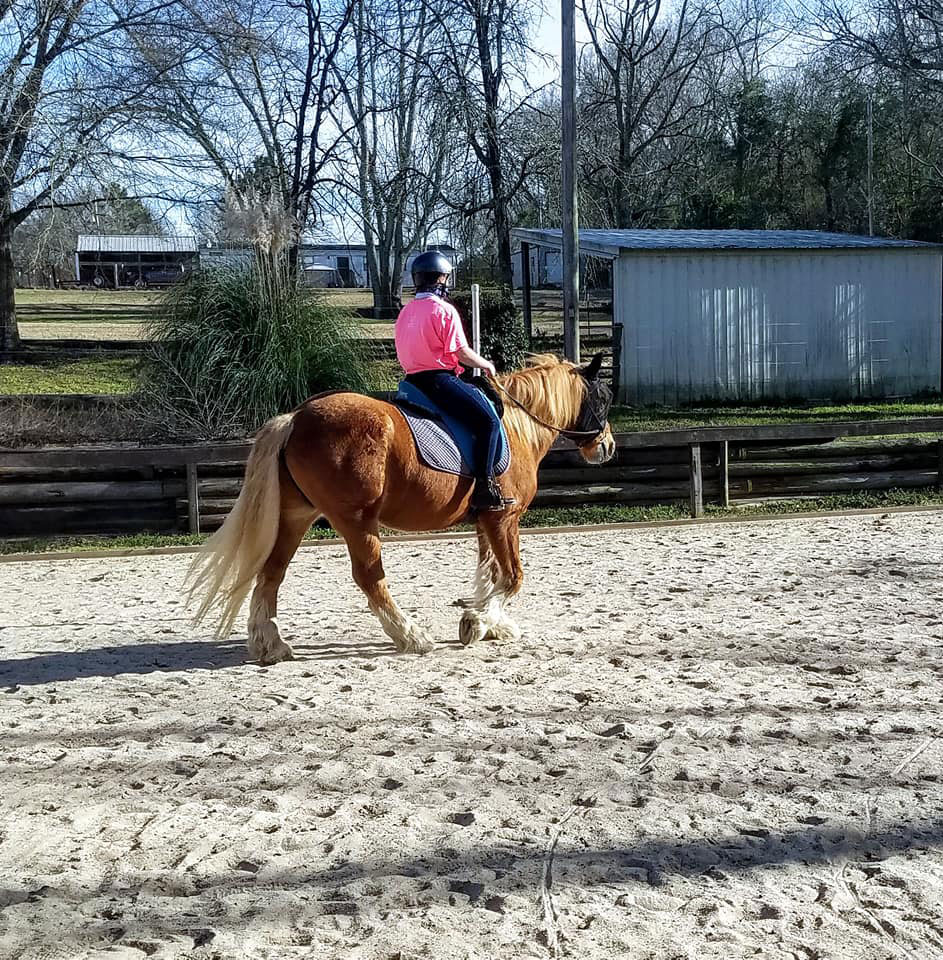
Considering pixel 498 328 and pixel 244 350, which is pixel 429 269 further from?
pixel 498 328

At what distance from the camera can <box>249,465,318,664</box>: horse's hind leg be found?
6.34m

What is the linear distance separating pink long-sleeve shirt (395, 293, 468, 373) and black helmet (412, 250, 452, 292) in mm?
79

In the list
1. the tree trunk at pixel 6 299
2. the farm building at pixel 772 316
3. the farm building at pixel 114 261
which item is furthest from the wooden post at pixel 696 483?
the farm building at pixel 114 261

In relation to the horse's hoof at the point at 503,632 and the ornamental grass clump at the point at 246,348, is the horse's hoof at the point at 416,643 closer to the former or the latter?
the horse's hoof at the point at 503,632

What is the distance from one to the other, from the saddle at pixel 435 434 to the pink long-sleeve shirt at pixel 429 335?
19 centimetres

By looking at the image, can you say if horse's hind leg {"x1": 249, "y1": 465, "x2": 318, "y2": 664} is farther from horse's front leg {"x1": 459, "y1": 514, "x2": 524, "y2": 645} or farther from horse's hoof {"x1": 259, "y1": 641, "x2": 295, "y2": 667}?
horse's front leg {"x1": 459, "y1": 514, "x2": 524, "y2": 645}

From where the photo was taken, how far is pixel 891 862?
362 cm

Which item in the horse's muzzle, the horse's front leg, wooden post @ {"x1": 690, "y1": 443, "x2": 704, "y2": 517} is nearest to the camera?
the horse's front leg

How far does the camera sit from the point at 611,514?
37.4 ft

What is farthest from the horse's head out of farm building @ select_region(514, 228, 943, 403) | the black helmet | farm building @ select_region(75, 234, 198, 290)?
farm building @ select_region(75, 234, 198, 290)

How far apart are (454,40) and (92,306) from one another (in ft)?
54.3

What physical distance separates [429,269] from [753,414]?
12.2 m

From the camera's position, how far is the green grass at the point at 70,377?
55.9 feet

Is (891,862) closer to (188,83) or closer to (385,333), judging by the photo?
(188,83)
